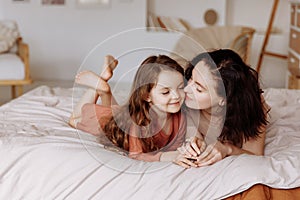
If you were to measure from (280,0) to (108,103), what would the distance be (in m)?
4.84

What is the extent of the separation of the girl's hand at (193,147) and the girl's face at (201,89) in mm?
131

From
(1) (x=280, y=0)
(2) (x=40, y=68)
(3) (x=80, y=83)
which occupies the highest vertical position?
(1) (x=280, y=0)

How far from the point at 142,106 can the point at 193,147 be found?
23 cm

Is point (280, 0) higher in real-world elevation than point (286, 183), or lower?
higher

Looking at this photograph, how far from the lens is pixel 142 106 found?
1.87 metres

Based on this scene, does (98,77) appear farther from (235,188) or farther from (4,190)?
(235,188)

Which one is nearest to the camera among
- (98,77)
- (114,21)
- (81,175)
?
(81,175)

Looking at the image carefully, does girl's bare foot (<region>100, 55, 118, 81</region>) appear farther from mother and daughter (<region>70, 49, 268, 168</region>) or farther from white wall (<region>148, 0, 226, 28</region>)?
white wall (<region>148, 0, 226, 28</region>)

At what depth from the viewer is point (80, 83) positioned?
2.13 metres

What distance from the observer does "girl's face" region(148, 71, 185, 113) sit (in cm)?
182

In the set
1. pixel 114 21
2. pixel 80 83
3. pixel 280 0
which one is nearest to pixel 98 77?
pixel 80 83

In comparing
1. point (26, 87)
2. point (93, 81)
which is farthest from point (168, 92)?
point (26, 87)

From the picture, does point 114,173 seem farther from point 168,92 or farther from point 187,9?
point 187,9

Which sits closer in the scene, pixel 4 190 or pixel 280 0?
pixel 4 190
